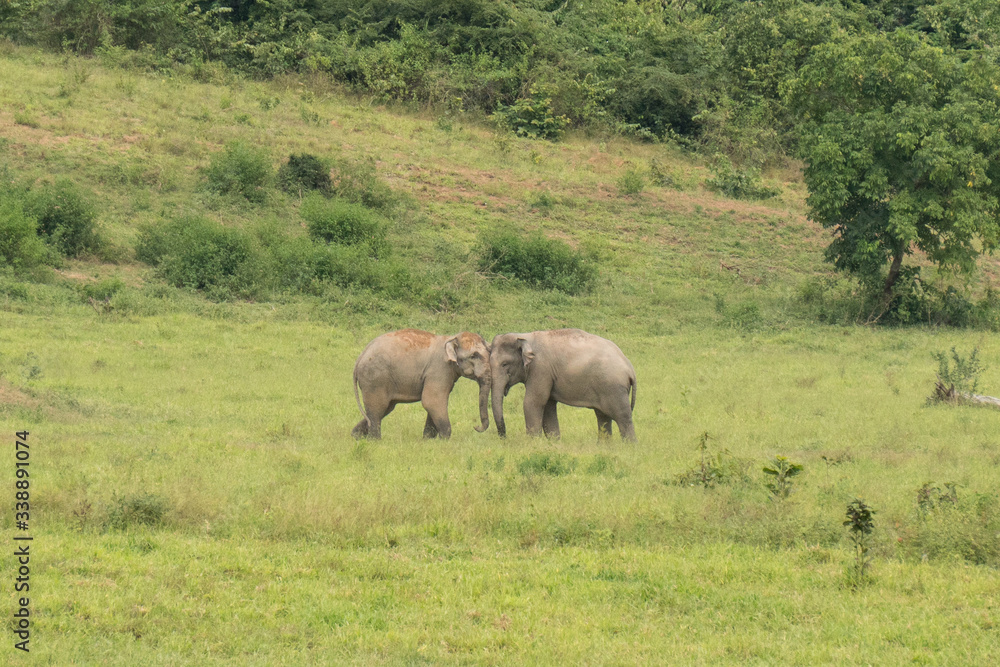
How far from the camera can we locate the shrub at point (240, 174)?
93.3 ft

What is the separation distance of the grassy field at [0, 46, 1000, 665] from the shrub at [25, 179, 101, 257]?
587 millimetres

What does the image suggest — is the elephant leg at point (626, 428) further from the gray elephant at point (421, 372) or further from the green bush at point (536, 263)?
the green bush at point (536, 263)

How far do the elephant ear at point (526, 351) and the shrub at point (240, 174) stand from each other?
1595 centimetres

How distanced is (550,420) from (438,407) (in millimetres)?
1676

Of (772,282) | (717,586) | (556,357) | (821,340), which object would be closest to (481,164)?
(772,282)

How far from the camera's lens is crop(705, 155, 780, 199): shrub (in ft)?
117

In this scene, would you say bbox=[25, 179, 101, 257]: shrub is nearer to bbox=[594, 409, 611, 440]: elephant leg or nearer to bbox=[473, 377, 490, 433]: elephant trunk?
bbox=[473, 377, 490, 433]: elephant trunk

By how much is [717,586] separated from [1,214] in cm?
1882

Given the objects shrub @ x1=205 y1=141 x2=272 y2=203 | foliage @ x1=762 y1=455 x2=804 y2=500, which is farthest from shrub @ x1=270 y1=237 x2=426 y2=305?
foliage @ x1=762 y1=455 x2=804 y2=500

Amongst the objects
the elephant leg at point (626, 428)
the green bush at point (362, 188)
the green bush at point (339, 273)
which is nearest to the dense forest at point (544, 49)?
the green bush at point (362, 188)

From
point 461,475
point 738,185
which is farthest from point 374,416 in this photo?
point 738,185

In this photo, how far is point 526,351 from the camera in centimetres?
1406

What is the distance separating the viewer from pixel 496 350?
46.4 ft

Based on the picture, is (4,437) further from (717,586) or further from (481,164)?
(481,164)
